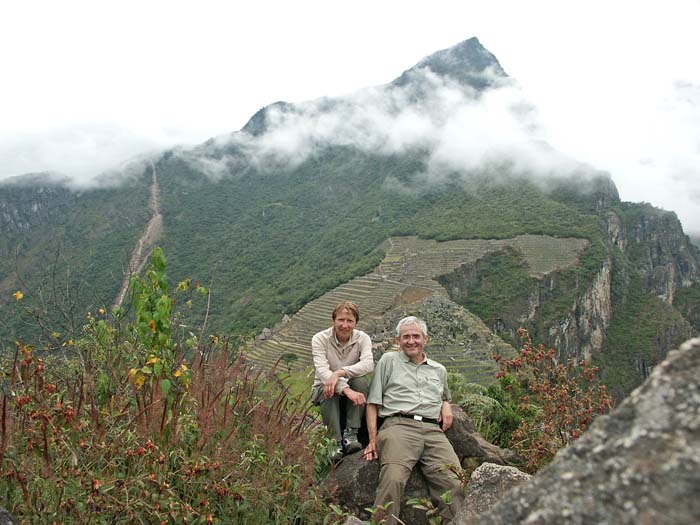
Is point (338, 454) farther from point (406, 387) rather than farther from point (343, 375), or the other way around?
point (406, 387)

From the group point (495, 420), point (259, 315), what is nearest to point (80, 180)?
point (259, 315)

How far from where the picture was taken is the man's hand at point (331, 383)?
369cm

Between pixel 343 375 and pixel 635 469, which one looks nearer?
pixel 635 469

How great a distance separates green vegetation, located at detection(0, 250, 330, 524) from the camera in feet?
6.18

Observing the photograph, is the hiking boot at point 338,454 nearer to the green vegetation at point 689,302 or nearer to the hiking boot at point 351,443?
the hiking boot at point 351,443

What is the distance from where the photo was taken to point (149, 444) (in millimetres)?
1887

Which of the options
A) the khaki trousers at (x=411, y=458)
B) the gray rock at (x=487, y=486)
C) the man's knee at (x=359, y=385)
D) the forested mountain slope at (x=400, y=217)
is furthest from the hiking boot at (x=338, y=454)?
the forested mountain slope at (x=400, y=217)

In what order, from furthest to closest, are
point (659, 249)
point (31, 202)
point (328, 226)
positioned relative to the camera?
point (31, 202) < point (659, 249) < point (328, 226)

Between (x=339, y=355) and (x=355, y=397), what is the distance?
1.65 feet

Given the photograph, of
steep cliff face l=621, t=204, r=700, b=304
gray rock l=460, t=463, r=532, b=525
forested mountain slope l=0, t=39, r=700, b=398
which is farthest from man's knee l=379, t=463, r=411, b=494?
steep cliff face l=621, t=204, r=700, b=304

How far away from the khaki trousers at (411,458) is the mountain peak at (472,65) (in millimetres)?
174278

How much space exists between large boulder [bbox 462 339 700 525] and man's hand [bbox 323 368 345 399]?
112 inches

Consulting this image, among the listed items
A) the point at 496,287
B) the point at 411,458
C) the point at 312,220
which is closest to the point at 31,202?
the point at 312,220

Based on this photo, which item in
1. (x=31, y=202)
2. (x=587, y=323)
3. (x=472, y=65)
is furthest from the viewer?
(x=472, y=65)
